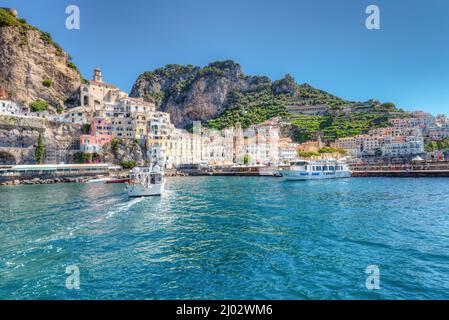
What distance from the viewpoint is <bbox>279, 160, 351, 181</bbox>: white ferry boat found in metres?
49.4

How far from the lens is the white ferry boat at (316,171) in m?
49.4

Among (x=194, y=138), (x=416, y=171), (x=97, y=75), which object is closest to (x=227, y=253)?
(x=416, y=171)

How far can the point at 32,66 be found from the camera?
228ft

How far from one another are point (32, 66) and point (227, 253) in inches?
3221

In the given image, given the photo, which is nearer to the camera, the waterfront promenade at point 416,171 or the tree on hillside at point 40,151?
the waterfront promenade at point 416,171

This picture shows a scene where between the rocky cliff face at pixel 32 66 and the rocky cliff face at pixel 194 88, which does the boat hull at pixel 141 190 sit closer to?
the rocky cliff face at pixel 32 66

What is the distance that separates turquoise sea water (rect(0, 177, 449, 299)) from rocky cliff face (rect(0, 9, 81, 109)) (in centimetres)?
6522

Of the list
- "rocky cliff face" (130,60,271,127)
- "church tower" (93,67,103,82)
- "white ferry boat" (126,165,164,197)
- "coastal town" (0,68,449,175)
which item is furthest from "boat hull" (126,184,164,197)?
"rocky cliff face" (130,60,271,127)

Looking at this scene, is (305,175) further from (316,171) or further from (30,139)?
(30,139)

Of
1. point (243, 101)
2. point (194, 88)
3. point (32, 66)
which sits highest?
point (194, 88)

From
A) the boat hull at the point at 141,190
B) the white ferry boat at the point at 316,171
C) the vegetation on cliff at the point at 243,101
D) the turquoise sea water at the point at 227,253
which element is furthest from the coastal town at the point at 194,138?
the turquoise sea water at the point at 227,253

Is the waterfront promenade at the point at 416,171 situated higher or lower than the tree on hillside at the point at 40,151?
lower

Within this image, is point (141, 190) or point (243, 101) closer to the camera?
point (141, 190)

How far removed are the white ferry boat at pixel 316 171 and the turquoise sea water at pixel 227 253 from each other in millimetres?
30155
